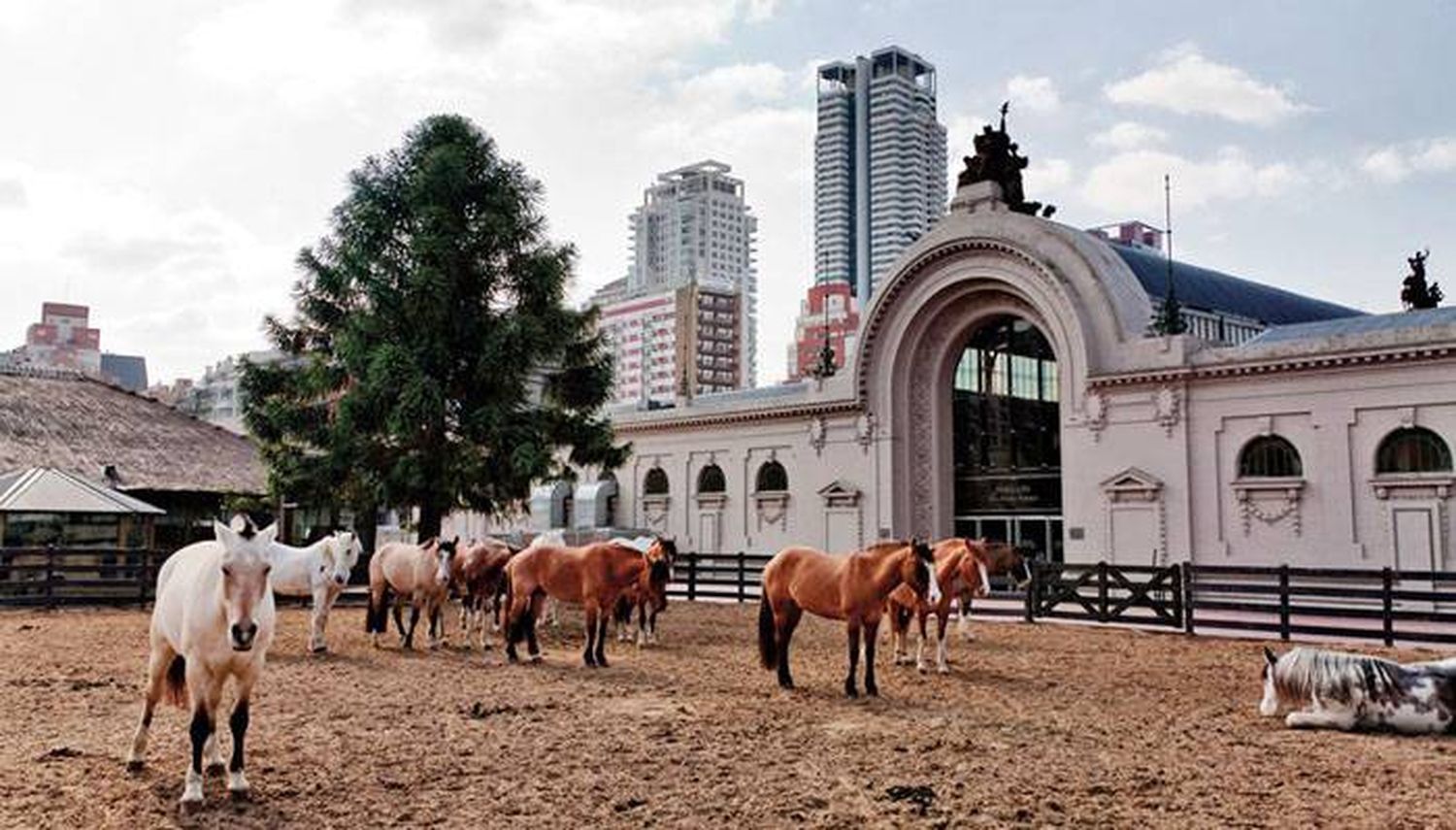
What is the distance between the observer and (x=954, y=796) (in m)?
7.80

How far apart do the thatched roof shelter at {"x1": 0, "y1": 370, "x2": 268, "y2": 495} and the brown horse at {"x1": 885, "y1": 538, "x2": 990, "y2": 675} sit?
73.4ft

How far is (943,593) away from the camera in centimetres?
1479

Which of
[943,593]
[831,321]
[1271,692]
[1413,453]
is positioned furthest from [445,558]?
[831,321]

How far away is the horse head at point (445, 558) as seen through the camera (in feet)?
56.0

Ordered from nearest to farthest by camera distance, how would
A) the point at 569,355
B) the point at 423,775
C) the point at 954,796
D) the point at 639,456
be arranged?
the point at 954,796, the point at 423,775, the point at 569,355, the point at 639,456

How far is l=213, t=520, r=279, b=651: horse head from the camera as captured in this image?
7.05 metres

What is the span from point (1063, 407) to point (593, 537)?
18947 mm

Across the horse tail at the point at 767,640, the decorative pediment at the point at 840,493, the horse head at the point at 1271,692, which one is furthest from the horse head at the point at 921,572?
the decorative pediment at the point at 840,493

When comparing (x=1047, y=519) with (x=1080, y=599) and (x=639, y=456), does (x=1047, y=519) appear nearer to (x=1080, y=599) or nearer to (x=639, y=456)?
(x=1080, y=599)

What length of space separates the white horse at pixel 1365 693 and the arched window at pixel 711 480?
101 feet

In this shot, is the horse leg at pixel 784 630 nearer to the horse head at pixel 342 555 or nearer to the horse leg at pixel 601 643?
the horse leg at pixel 601 643

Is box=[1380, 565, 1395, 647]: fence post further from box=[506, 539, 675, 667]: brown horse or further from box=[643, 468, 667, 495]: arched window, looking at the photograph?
box=[643, 468, 667, 495]: arched window

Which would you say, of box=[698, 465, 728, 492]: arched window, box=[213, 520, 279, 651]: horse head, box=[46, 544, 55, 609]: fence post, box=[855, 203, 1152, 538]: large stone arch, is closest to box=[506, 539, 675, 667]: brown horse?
box=[213, 520, 279, 651]: horse head

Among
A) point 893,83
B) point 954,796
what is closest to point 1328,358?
point 954,796
